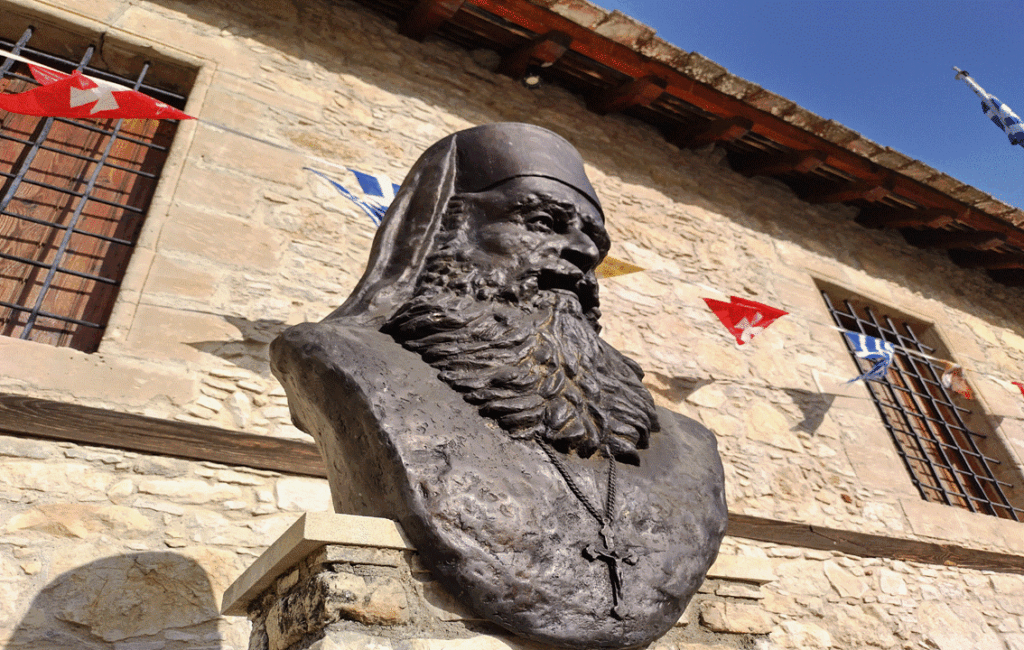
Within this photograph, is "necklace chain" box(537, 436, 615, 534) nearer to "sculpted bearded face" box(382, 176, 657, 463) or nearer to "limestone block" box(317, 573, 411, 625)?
"sculpted bearded face" box(382, 176, 657, 463)

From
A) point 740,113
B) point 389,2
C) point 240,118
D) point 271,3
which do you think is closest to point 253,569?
point 240,118

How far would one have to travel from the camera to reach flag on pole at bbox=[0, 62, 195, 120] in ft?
10.4

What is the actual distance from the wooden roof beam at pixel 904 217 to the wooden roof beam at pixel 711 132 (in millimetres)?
2044

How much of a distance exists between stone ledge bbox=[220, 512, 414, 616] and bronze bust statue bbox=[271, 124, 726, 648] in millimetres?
39

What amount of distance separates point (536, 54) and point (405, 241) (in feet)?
14.4

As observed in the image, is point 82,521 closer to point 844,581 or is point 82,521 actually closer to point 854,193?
point 844,581

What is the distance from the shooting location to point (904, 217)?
7.13 m

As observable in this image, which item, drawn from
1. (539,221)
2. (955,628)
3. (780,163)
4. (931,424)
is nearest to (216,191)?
(539,221)

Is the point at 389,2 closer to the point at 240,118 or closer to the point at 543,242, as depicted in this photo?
the point at 240,118

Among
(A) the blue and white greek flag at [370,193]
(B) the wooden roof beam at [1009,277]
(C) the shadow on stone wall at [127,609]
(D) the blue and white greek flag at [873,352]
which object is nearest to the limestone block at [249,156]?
(A) the blue and white greek flag at [370,193]

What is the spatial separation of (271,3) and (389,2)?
3.11 ft

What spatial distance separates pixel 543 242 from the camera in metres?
1.75

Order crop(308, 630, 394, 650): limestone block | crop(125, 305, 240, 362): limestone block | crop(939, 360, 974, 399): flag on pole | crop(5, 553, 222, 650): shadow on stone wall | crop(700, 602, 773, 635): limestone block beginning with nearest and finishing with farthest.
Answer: crop(308, 630, 394, 650): limestone block → crop(700, 602, 773, 635): limestone block → crop(5, 553, 222, 650): shadow on stone wall → crop(125, 305, 240, 362): limestone block → crop(939, 360, 974, 399): flag on pole

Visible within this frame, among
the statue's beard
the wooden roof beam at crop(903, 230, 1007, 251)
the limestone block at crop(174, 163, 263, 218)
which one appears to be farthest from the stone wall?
the wooden roof beam at crop(903, 230, 1007, 251)
